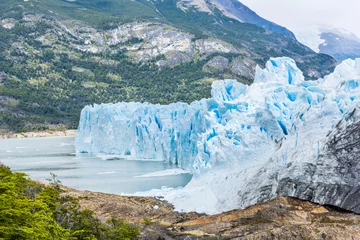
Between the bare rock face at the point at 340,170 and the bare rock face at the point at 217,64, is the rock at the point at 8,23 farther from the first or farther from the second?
the bare rock face at the point at 340,170

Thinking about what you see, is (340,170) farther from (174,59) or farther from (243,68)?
(174,59)

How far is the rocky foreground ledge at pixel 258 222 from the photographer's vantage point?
908cm

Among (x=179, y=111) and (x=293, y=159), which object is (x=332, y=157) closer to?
(x=293, y=159)

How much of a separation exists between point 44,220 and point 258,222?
5.02 meters

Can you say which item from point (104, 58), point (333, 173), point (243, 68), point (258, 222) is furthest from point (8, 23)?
point (333, 173)

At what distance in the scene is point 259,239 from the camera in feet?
29.7

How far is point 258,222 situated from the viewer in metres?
10.1

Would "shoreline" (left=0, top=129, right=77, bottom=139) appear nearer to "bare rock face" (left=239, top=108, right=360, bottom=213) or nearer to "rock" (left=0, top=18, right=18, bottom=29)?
"rock" (left=0, top=18, right=18, bottom=29)

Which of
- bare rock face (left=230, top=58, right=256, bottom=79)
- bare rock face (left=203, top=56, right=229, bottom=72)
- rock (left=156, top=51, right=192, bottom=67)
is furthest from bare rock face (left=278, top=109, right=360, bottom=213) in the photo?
rock (left=156, top=51, right=192, bottom=67)

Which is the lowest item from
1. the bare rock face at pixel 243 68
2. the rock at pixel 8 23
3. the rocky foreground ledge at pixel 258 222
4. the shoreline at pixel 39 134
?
the shoreline at pixel 39 134

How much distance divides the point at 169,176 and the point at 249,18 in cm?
17787

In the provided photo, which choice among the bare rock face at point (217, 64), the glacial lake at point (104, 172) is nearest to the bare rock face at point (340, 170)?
the glacial lake at point (104, 172)

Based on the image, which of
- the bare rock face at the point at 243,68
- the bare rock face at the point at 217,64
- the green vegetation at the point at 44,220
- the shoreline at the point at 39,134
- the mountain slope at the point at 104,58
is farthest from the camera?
the bare rock face at the point at 217,64

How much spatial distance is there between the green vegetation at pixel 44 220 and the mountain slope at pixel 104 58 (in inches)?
2316
